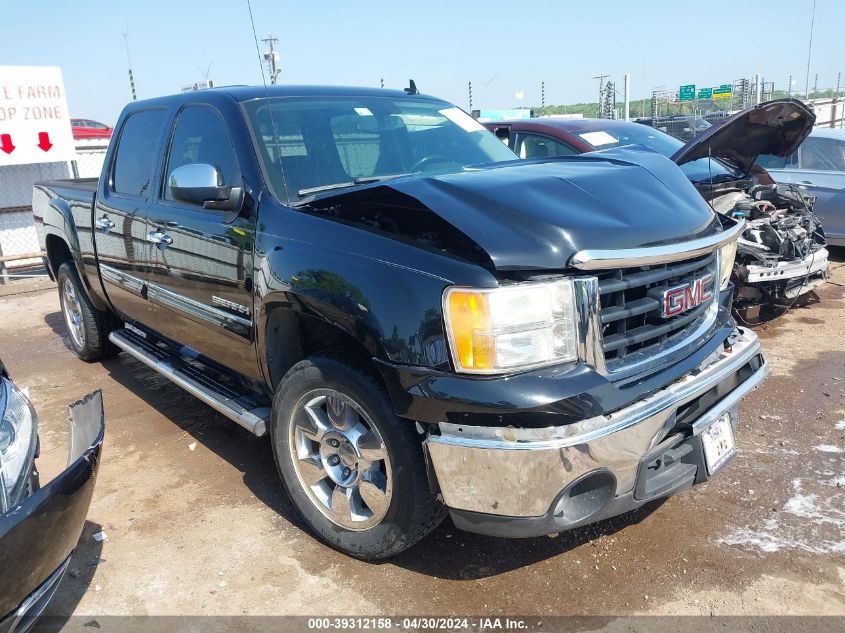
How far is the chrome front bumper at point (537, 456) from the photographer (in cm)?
222

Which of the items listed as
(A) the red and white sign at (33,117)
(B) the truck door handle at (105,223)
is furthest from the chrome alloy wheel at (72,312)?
(A) the red and white sign at (33,117)

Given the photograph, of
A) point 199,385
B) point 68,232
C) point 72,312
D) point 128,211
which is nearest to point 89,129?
point 72,312

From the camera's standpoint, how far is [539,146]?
280 inches

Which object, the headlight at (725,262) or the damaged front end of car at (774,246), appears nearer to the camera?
the headlight at (725,262)

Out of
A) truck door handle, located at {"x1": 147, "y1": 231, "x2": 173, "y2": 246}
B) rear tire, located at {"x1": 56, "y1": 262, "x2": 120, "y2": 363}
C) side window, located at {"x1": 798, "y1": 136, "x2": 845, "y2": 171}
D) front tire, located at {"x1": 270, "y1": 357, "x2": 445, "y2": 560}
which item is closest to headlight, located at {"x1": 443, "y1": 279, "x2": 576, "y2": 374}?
front tire, located at {"x1": 270, "y1": 357, "x2": 445, "y2": 560}

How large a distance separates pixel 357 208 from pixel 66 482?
1395 millimetres

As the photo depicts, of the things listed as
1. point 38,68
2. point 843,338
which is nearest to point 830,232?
point 843,338

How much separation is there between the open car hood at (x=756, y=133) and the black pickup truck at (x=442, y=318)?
221 cm

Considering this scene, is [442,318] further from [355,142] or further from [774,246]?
[774,246]

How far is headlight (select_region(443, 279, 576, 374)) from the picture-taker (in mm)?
2248

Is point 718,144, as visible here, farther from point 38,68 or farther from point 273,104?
point 38,68

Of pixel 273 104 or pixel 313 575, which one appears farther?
pixel 273 104

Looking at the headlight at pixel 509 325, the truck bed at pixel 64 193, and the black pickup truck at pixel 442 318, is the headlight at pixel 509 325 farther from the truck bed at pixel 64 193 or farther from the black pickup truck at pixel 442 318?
the truck bed at pixel 64 193

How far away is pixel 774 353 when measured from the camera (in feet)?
17.7
